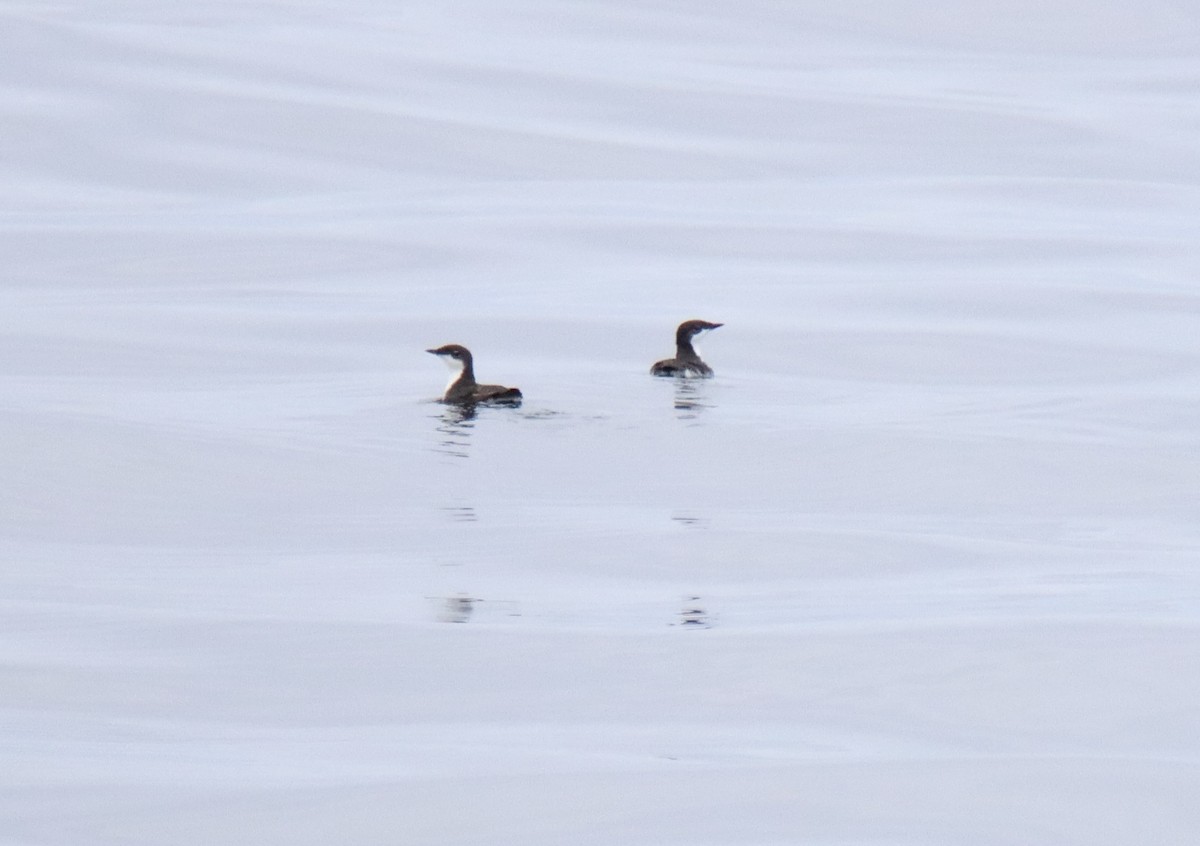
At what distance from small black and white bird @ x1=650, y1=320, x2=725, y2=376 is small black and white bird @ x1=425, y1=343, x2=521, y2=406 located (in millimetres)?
1255

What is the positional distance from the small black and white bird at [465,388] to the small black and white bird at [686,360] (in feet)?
4.12

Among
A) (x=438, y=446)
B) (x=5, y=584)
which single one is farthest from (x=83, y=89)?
(x=5, y=584)

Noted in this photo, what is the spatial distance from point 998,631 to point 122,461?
16.9 feet

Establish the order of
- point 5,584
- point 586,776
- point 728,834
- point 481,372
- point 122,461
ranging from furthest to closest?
point 481,372 < point 122,461 < point 5,584 < point 586,776 < point 728,834

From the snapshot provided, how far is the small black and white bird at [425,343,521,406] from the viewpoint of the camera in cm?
1293

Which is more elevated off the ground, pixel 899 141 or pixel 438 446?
pixel 899 141

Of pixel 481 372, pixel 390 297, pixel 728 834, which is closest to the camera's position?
pixel 728 834

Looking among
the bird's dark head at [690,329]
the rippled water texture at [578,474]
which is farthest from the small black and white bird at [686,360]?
the rippled water texture at [578,474]

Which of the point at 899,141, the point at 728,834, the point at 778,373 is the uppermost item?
the point at 899,141

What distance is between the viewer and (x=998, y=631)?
26.0ft

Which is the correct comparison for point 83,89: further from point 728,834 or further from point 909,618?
A: point 728,834

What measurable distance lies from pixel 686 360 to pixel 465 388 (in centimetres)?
182

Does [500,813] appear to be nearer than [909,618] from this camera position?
Yes

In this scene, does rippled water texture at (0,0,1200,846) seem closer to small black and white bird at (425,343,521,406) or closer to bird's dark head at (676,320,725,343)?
small black and white bird at (425,343,521,406)
